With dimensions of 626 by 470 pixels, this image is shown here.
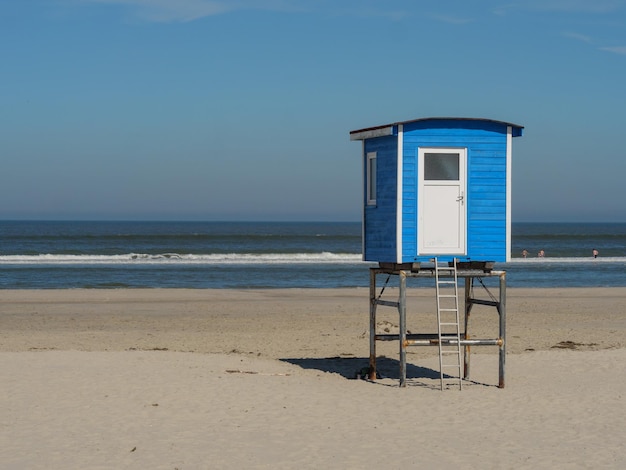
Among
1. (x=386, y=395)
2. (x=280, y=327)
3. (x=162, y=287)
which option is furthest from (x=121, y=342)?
(x=162, y=287)

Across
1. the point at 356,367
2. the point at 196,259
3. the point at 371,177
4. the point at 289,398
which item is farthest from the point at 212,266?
the point at 289,398

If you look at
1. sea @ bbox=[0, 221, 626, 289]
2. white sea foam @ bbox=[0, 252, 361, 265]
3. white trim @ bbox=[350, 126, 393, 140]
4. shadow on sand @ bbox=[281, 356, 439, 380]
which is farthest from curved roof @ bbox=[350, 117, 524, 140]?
white sea foam @ bbox=[0, 252, 361, 265]

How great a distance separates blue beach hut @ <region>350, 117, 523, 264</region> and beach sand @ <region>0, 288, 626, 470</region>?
2.42 meters

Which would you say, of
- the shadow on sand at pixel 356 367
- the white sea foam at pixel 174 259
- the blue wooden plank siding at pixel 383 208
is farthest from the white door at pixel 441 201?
the white sea foam at pixel 174 259

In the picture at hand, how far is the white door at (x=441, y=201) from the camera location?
575 inches

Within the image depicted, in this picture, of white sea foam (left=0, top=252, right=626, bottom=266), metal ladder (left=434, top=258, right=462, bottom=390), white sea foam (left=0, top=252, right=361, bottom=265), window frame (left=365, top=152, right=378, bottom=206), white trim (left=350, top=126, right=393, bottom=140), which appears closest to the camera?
metal ladder (left=434, top=258, right=462, bottom=390)

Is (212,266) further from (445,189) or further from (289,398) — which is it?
(289,398)

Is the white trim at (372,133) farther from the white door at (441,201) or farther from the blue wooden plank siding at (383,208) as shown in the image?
the white door at (441,201)

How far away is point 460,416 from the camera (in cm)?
1242

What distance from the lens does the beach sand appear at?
408 inches

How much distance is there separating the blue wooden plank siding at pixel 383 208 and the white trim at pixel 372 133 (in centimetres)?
14

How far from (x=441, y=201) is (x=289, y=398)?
13.7 ft

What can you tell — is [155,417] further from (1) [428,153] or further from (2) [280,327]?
(2) [280,327]

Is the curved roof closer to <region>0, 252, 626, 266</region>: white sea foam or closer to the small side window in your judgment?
the small side window
